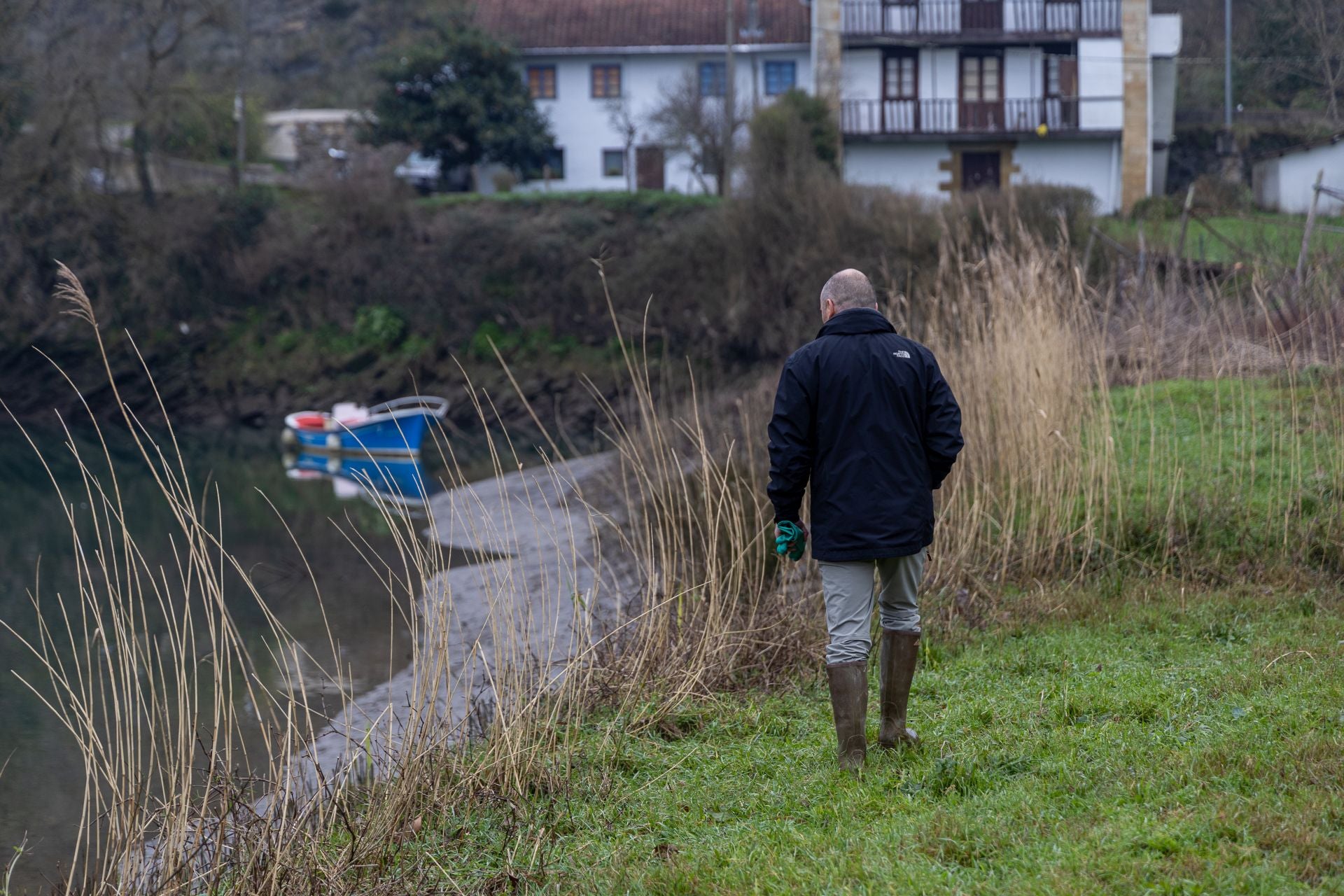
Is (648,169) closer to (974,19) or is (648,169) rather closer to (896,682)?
(974,19)

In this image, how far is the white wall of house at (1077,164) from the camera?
116 ft

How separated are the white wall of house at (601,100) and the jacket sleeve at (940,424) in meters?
34.7

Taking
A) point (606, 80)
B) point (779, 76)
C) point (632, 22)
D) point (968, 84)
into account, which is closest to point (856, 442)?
point (968, 84)

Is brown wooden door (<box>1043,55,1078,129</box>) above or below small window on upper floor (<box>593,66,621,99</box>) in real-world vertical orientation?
below

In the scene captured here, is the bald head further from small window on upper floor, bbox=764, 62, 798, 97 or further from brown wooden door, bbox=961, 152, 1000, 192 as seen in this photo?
small window on upper floor, bbox=764, 62, 798, 97

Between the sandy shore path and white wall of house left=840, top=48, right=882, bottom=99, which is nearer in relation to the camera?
the sandy shore path

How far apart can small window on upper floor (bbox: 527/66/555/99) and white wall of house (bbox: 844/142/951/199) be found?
9.58 metres

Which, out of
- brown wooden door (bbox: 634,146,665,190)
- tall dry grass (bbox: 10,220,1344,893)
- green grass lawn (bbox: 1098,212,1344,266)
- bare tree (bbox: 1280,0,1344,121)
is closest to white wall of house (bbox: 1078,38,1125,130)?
bare tree (bbox: 1280,0,1344,121)

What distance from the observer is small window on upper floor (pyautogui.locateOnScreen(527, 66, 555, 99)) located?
39750 mm

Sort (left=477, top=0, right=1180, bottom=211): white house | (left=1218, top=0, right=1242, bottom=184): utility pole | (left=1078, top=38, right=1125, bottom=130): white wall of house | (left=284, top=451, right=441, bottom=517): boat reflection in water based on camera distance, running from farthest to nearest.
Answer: (left=477, top=0, right=1180, bottom=211): white house, (left=1078, top=38, right=1125, bottom=130): white wall of house, (left=1218, top=0, right=1242, bottom=184): utility pole, (left=284, top=451, right=441, bottom=517): boat reflection in water

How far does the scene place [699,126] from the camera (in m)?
34.1

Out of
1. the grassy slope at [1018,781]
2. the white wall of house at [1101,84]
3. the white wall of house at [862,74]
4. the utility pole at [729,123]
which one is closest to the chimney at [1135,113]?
the white wall of house at [1101,84]

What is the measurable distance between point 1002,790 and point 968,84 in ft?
114

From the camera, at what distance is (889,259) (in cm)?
2258
